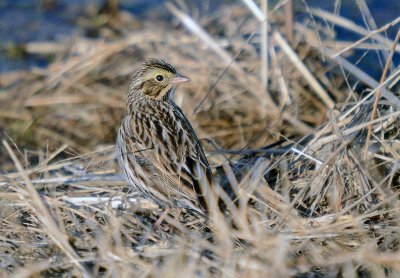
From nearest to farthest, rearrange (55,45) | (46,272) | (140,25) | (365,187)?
(46,272), (365,187), (55,45), (140,25)

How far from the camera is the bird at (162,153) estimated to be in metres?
5.73

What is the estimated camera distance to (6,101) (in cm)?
941

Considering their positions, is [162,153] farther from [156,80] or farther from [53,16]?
[53,16]

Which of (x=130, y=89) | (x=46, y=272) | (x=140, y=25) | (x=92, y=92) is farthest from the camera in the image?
(x=140, y=25)

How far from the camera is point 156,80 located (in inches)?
264

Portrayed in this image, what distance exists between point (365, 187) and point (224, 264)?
63.6 inches

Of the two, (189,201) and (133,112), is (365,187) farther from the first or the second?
(133,112)

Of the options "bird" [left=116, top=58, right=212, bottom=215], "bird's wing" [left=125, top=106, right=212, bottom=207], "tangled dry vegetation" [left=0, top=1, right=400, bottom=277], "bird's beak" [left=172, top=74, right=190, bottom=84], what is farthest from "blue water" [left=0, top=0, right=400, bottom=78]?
"bird's wing" [left=125, top=106, right=212, bottom=207]

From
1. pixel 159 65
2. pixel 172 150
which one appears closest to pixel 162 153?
pixel 172 150

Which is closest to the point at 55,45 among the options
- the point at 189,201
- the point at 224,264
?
the point at 189,201

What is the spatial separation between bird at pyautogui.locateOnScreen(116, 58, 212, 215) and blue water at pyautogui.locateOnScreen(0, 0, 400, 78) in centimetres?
393

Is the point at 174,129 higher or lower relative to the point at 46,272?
higher

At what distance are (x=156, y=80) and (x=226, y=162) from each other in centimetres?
83

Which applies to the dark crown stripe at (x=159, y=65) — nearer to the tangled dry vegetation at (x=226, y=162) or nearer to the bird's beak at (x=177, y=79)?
the bird's beak at (x=177, y=79)
